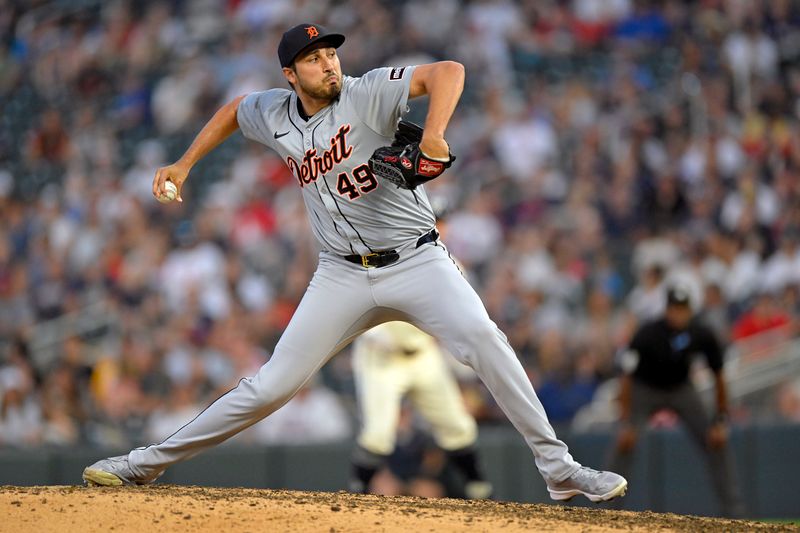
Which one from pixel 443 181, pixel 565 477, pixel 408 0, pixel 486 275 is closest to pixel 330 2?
pixel 408 0

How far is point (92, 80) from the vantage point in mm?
13484

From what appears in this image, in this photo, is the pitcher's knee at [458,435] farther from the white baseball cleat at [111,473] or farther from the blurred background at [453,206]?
the white baseball cleat at [111,473]

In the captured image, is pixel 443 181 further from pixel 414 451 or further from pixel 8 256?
pixel 8 256

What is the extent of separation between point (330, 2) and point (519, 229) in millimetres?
4074

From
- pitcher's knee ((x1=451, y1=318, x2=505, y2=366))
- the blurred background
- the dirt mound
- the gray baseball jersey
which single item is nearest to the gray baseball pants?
pitcher's knee ((x1=451, y1=318, x2=505, y2=366))

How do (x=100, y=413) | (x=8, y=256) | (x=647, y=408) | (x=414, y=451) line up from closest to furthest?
1. (x=647, y=408)
2. (x=414, y=451)
3. (x=100, y=413)
4. (x=8, y=256)

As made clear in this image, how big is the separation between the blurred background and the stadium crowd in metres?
0.02

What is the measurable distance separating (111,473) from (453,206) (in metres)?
6.73

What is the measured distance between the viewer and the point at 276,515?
181 inches

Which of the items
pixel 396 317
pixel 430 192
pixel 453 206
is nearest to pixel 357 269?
pixel 396 317

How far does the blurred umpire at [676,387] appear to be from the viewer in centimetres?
805

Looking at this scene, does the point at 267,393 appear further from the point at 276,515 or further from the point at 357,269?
the point at 357,269

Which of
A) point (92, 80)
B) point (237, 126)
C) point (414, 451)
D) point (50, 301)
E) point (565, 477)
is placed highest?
point (92, 80)

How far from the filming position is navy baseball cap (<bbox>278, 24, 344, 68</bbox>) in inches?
183
